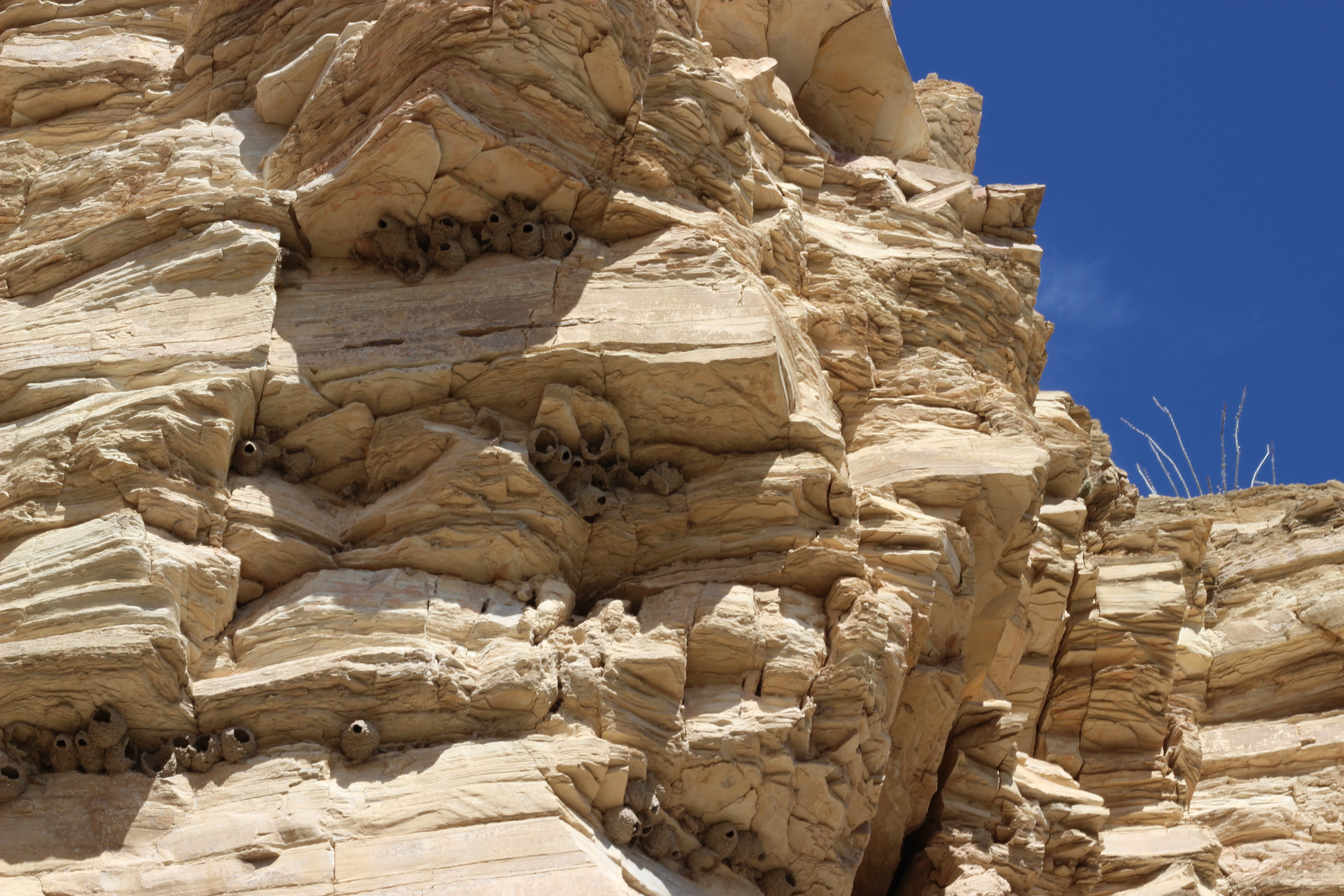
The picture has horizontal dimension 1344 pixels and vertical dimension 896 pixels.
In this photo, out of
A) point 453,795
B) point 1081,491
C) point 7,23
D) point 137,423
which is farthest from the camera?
point 1081,491

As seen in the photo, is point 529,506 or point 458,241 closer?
point 529,506

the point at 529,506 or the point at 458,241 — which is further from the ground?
the point at 458,241

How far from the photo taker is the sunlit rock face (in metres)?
12.5

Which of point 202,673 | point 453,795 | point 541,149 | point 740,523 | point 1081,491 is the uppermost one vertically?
point 1081,491

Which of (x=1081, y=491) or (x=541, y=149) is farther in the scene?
(x=1081, y=491)

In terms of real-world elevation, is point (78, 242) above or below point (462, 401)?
below

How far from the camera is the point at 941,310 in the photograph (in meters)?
19.5

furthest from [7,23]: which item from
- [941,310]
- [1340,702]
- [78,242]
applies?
[1340,702]

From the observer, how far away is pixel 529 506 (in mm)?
14320

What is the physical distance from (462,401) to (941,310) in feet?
24.5

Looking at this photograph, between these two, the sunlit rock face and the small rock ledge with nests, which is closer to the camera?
the sunlit rock face

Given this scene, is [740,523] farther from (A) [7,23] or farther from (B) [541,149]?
(A) [7,23]

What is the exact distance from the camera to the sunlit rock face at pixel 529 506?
1252 centimetres

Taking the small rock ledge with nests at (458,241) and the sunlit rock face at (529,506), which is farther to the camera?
the small rock ledge with nests at (458,241)
